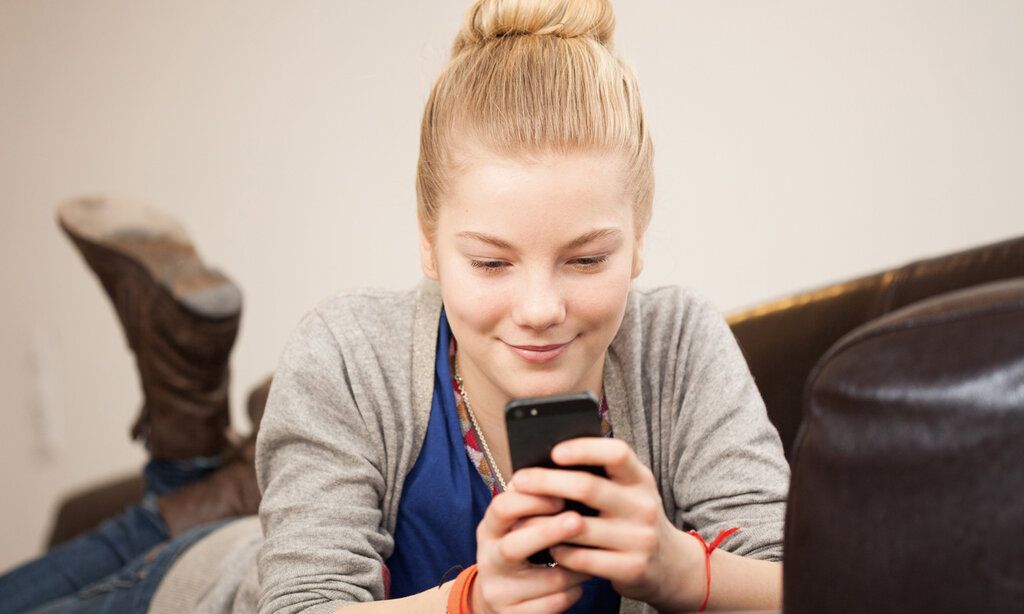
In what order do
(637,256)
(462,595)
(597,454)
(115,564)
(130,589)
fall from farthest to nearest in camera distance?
(115,564) < (130,589) < (637,256) < (462,595) < (597,454)

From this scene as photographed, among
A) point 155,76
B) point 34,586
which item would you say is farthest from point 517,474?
point 155,76

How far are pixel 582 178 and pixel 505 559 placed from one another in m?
0.36

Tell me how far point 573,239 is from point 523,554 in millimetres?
307

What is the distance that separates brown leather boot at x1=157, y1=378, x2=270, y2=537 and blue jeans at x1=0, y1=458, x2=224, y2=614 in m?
0.03

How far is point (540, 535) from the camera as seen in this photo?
2.17 feet

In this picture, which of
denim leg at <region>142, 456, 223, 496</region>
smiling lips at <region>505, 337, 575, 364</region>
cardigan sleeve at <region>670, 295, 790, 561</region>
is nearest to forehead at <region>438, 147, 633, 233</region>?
smiling lips at <region>505, 337, 575, 364</region>

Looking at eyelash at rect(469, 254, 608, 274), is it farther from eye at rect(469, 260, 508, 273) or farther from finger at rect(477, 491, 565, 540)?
finger at rect(477, 491, 565, 540)

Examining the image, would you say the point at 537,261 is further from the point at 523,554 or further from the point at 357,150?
the point at 357,150

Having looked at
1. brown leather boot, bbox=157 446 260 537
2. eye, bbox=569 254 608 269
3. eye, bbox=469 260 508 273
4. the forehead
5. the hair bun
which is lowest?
brown leather boot, bbox=157 446 260 537

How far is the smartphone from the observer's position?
0.67 meters

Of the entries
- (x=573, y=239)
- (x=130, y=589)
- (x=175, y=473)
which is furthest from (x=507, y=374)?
(x=175, y=473)

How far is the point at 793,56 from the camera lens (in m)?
1.68

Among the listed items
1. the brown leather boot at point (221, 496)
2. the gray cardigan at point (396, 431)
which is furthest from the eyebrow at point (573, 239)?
the brown leather boot at point (221, 496)

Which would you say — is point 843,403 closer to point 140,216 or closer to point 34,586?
point 34,586
